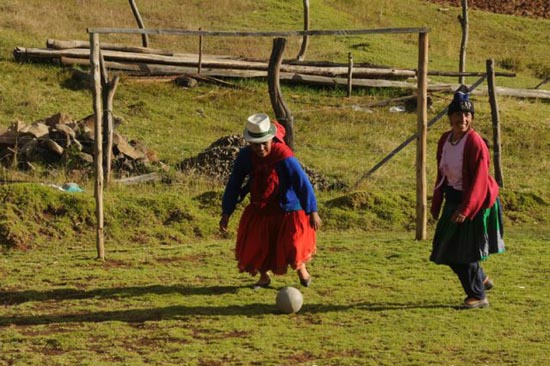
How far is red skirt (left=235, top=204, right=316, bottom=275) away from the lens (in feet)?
34.0

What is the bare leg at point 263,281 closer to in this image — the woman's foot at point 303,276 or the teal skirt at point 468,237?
the woman's foot at point 303,276

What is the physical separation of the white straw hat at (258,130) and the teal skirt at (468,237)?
5.39 feet

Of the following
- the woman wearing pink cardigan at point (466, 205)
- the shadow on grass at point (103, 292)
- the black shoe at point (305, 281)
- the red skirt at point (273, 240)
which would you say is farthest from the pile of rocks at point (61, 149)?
the woman wearing pink cardigan at point (466, 205)

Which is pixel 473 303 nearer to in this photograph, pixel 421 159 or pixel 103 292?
pixel 103 292

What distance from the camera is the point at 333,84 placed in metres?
25.3

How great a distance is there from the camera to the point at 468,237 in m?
9.90

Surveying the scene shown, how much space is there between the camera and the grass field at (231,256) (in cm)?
905

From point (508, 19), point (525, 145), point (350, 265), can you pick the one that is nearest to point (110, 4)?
point (508, 19)

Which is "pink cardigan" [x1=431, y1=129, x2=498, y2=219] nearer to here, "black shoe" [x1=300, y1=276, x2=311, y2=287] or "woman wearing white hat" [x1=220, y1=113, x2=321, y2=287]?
"woman wearing white hat" [x1=220, y1=113, x2=321, y2=287]

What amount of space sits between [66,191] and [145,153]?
162 inches

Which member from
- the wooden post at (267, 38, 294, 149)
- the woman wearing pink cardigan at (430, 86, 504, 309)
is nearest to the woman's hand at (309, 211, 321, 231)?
the woman wearing pink cardigan at (430, 86, 504, 309)

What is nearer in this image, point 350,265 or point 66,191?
point 350,265

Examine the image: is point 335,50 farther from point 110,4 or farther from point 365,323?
point 365,323

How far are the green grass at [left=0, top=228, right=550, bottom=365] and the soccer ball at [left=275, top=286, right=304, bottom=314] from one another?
8 centimetres
